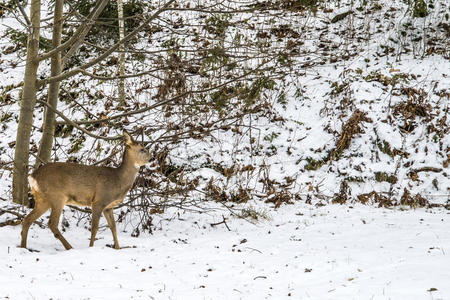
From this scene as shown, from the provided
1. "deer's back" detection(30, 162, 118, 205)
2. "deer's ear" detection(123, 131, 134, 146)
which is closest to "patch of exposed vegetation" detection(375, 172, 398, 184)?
"deer's ear" detection(123, 131, 134, 146)

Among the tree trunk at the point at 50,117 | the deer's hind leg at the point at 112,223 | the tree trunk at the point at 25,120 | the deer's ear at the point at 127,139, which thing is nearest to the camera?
the deer's hind leg at the point at 112,223

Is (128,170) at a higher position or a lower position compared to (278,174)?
higher

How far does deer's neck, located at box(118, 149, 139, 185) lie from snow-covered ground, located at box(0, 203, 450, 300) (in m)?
0.96

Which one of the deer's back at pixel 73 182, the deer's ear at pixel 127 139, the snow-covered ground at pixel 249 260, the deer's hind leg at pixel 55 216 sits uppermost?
the deer's ear at pixel 127 139

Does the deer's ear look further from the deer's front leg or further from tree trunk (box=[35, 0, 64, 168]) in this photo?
tree trunk (box=[35, 0, 64, 168])

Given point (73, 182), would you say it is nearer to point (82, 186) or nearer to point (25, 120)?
point (82, 186)

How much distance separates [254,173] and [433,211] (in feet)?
12.0

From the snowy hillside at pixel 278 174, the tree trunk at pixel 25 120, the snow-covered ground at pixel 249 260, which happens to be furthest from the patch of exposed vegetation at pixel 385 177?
the tree trunk at pixel 25 120

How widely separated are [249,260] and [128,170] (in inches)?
88.5

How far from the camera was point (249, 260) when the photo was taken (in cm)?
598

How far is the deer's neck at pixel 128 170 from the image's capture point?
6.88m

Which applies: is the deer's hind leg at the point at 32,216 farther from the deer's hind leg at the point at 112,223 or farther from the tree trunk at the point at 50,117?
the tree trunk at the point at 50,117

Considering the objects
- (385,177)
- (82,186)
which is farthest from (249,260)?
(385,177)

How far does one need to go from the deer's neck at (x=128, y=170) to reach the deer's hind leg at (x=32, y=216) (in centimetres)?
110
